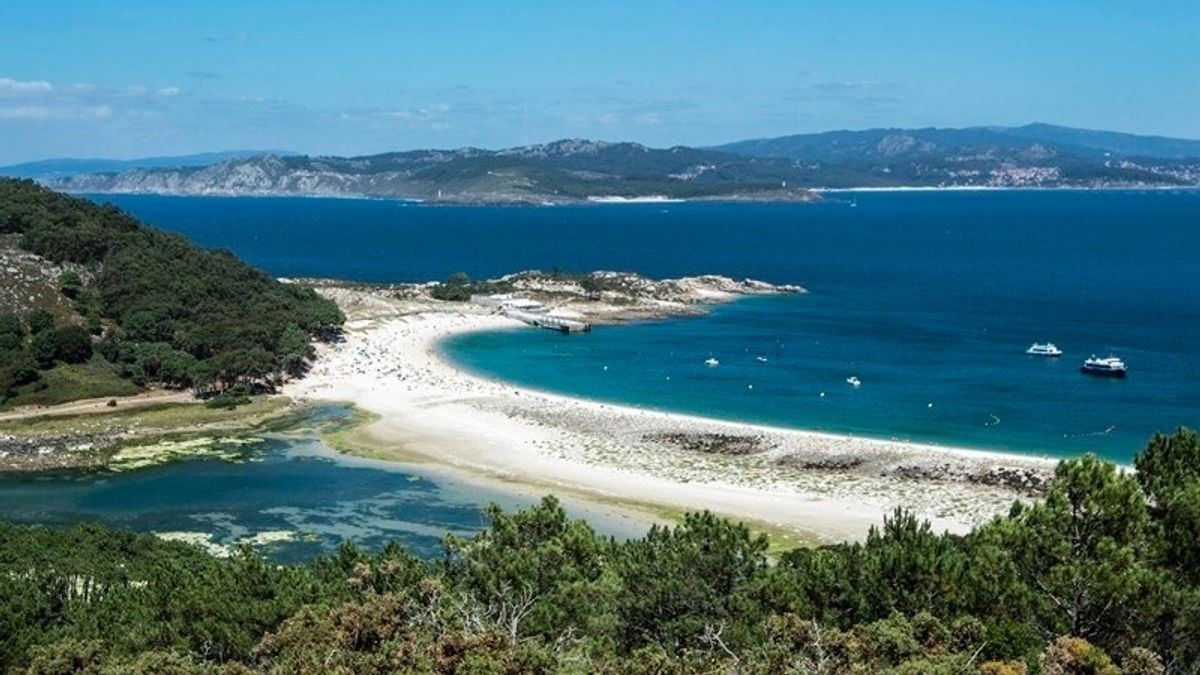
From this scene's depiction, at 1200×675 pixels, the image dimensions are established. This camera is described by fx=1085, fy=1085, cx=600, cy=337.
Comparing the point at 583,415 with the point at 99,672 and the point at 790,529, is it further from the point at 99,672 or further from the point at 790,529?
the point at 99,672

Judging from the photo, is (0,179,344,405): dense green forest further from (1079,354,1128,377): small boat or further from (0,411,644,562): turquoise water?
(1079,354,1128,377): small boat

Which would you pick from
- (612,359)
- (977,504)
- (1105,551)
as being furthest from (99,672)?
(612,359)

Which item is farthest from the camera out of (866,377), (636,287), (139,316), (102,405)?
(636,287)

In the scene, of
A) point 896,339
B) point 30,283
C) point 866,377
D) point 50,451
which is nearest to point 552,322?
point 896,339

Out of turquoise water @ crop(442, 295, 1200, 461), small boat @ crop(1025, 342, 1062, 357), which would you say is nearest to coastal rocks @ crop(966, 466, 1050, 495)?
turquoise water @ crop(442, 295, 1200, 461)

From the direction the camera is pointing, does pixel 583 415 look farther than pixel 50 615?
Yes

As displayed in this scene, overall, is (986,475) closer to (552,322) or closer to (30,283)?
(552,322)
